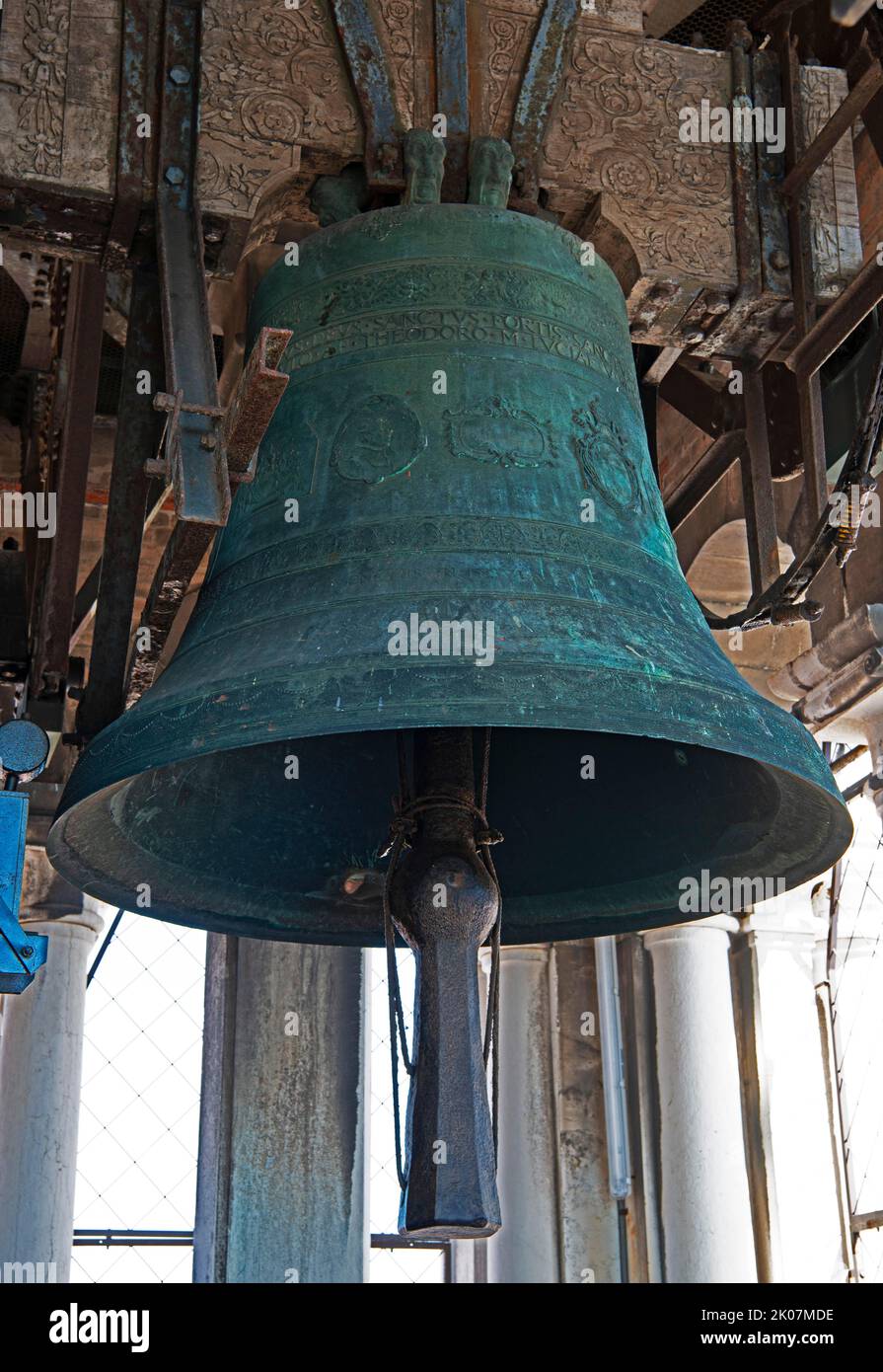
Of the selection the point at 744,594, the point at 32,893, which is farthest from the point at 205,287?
the point at 744,594

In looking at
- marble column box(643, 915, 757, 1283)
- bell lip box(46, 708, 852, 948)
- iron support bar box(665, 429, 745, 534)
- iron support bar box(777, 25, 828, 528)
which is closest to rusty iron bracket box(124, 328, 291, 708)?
bell lip box(46, 708, 852, 948)

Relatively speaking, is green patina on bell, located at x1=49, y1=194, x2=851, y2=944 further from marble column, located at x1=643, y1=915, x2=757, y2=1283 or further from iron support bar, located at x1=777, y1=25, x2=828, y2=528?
marble column, located at x1=643, y1=915, x2=757, y2=1283

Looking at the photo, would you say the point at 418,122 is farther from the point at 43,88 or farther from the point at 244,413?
the point at 244,413

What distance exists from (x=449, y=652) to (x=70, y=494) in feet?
5.43

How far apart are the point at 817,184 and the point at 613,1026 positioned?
3225 mm

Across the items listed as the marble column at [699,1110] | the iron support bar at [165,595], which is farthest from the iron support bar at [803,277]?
the marble column at [699,1110]

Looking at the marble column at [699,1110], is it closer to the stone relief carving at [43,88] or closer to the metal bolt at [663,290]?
the metal bolt at [663,290]

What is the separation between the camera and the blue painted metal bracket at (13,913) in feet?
10.4

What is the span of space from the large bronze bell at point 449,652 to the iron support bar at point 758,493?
0.76m

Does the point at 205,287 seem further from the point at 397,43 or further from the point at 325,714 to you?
the point at 325,714

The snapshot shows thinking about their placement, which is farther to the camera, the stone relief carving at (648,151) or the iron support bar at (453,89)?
the stone relief carving at (648,151)

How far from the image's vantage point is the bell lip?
3.05 metres

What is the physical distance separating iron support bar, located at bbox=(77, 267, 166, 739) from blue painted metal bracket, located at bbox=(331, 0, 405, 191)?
1.72 feet

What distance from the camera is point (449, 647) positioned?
2.81 meters
